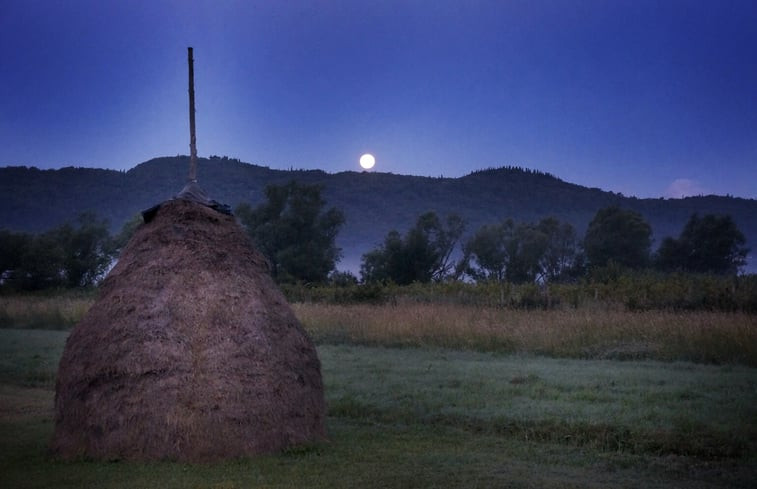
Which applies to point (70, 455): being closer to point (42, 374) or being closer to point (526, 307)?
point (42, 374)

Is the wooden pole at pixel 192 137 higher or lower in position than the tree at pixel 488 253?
higher

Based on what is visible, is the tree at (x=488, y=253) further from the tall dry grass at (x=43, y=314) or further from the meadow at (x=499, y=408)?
the meadow at (x=499, y=408)

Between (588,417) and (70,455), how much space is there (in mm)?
7593

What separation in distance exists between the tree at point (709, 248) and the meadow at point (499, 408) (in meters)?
47.2

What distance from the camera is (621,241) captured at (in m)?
70.0

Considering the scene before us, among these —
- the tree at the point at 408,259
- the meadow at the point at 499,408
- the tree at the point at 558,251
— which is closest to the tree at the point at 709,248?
the tree at the point at 558,251

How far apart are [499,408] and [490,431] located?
133cm

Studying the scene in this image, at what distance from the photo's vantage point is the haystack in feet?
31.9

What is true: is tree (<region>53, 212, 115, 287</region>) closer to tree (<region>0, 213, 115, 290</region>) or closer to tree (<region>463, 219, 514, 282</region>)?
tree (<region>0, 213, 115, 290</region>)

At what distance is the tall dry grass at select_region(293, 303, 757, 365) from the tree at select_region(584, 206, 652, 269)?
44.0 metres

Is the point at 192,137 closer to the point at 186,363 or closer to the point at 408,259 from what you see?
the point at 186,363

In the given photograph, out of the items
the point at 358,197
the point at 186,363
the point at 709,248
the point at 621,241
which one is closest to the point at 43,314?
the point at 186,363

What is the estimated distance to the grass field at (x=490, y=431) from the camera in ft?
30.1

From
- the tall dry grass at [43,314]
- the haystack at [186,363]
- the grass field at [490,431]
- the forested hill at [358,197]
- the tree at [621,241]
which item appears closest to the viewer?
the grass field at [490,431]
